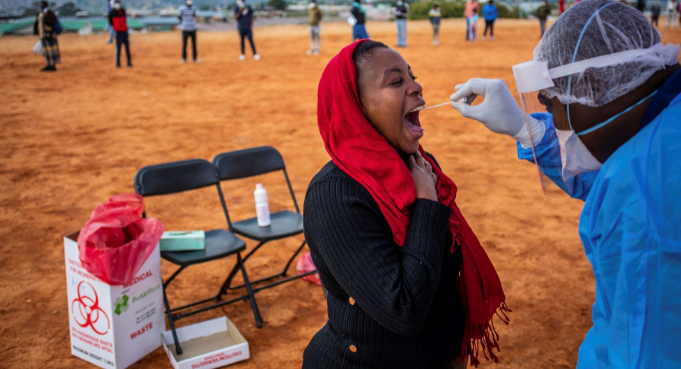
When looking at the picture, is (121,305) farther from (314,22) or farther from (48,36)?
(314,22)

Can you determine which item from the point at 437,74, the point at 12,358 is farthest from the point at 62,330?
the point at 437,74

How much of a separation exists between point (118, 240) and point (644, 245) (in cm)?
314

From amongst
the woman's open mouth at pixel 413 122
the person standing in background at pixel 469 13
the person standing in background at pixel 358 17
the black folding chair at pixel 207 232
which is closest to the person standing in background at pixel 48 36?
the person standing in background at pixel 358 17

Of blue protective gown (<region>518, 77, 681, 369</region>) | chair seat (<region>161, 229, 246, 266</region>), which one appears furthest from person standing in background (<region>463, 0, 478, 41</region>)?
blue protective gown (<region>518, 77, 681, 369</region>)

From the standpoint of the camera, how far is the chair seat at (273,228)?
14.0 feet

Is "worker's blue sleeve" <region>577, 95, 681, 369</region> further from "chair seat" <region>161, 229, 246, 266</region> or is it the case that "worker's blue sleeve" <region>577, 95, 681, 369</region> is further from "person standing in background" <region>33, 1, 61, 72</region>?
"person standing in background" <region>33, 1, 61, 72</region>

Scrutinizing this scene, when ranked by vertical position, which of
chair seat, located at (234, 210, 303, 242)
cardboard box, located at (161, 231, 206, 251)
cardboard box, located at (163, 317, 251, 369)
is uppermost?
cardboard box, located at (161, 231, 206, 251)

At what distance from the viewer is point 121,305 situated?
3488 millimetres

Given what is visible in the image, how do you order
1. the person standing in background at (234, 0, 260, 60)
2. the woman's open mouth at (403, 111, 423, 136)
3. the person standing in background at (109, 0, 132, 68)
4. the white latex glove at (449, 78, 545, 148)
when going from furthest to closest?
the person standing in background at (234, 0, 260, 60) → the person standing in background at (109, 0, 132, 68) → the white latex glove at (449, 78, 545, 148) → the woman's open mouth at (403, 111, 423, 136)

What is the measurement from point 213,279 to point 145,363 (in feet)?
4.06

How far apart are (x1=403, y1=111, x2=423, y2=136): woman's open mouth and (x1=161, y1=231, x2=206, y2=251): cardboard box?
7.86 ft

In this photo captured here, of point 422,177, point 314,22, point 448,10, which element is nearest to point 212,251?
point 422,177

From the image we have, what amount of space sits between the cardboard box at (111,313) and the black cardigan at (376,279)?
194 centimetres

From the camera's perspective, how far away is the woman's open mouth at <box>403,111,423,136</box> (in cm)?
202
